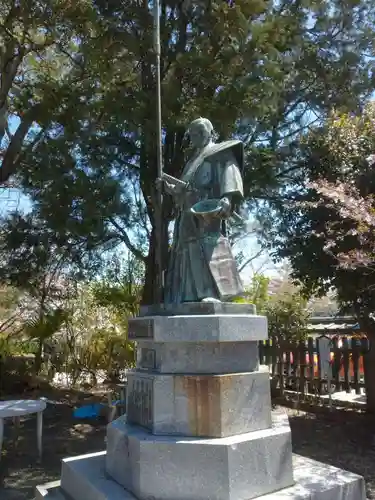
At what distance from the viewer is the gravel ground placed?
17.7 feet

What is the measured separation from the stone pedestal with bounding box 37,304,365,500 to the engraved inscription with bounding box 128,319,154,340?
15 millimetres

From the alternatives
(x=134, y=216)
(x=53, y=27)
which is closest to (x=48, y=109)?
(x=53, y=27)

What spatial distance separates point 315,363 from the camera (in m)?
9.65

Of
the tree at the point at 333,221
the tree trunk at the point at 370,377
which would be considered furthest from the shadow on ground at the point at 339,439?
the tree at the point at 333,221

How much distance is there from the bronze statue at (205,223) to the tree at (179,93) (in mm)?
2573

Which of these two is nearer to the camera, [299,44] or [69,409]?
[299,44]

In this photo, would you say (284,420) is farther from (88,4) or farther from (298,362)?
(88,4)

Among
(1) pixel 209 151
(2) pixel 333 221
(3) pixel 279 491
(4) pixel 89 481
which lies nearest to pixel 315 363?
(2) pixel 333 221

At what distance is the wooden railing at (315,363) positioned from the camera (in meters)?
8.63

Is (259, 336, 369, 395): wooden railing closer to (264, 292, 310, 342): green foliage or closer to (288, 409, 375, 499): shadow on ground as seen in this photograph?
(288, 409, 375, 499): shadow on ground

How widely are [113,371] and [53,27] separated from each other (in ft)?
26.8

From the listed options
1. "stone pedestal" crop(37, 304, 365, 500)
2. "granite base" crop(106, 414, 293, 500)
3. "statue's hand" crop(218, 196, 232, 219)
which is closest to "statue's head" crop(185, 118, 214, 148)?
"statue's hand" crop(218, 196, 232, 219)

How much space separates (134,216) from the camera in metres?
9.38

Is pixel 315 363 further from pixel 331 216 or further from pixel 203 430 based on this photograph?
pixel 203 430
